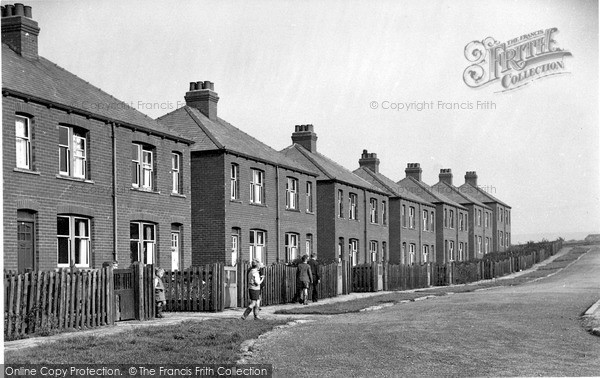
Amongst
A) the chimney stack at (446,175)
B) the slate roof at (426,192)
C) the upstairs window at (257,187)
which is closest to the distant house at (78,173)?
the upstairs window at (257,187)

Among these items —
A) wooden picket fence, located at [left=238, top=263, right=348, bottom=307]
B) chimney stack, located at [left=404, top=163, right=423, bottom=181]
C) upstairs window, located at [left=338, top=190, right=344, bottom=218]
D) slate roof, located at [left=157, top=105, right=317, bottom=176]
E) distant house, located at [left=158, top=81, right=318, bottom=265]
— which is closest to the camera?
wooden picket fence, located at [left=238, top=263, right=348, bottom=307]

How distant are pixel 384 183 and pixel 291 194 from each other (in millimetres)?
18533

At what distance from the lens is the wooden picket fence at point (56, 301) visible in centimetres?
1484

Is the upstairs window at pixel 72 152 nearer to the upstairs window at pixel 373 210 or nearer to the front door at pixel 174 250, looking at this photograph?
the front door at pixel 174 250

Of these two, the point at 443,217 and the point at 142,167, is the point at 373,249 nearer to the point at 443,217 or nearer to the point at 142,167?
the point at 443,217

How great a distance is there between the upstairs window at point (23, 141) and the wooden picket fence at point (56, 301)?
18.3 feet

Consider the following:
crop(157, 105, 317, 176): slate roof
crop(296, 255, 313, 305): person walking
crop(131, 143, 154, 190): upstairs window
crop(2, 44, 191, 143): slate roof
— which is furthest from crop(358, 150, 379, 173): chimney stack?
crop(296, 255, 313, 305): person walking

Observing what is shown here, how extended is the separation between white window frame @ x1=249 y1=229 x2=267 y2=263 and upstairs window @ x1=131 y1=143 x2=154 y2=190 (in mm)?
7792

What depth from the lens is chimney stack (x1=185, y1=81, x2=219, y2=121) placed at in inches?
1458

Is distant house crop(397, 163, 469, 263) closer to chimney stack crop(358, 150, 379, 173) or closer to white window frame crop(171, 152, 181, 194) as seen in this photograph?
chimney stack crop(358, 150, 379, 173)

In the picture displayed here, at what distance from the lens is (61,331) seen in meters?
15.7

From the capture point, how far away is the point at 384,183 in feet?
184

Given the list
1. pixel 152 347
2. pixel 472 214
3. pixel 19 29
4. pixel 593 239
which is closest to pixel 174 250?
pixel 19 29

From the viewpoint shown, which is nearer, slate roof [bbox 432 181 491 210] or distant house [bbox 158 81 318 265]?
distant house [bbox 158 81 318 265]
